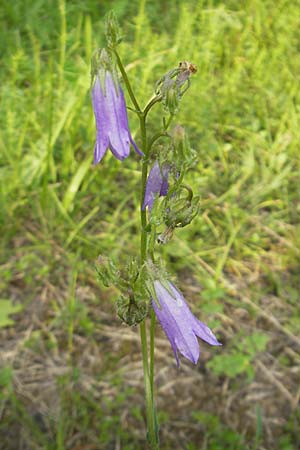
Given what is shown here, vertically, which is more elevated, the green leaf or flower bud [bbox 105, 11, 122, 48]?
flower bud [bbox 105, 11, 122, 48]

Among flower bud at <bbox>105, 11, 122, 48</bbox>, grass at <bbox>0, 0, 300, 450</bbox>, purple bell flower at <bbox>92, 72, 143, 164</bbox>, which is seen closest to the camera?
flower bud at <bbox>105, 11, 122, 48</bbox>

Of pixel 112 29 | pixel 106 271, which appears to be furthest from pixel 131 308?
pixel 112 29

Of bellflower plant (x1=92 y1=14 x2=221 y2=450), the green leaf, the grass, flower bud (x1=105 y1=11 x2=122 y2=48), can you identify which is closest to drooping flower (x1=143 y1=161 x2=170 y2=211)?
bellflower plant (x1=92 y1=14 x2=221 y2=450)

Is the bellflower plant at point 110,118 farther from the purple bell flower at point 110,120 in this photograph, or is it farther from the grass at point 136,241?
the grass at point 136,241

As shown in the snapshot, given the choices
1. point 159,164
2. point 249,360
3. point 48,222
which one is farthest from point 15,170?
point 159,164

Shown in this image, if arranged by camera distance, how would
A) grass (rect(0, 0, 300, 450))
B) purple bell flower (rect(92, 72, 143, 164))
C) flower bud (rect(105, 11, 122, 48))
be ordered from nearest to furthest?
flower bud (rect(105, 11, 122, 48)) < purple bell flower (rect(92, 72, 143, 164)) < grass (rect(0, 0, 300, 450))

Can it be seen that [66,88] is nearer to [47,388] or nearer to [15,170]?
[15,170]

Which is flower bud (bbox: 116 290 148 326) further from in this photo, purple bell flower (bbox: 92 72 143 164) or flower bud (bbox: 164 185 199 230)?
purple bell flower (bbox: 92 72 143 164)

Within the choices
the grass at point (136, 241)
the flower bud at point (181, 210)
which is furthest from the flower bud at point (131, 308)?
the grass at point (136, 241)
